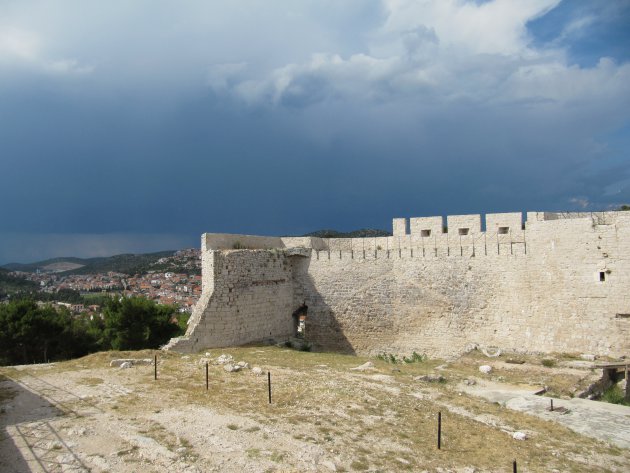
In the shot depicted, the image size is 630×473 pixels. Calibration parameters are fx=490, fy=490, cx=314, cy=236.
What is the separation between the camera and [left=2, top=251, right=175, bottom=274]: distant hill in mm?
72325

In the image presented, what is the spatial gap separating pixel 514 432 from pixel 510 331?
25.4 feet

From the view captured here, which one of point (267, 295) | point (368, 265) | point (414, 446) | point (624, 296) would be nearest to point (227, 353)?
point (267, 295)

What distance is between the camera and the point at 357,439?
768 cm

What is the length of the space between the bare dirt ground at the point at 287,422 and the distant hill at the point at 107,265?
58813 mm

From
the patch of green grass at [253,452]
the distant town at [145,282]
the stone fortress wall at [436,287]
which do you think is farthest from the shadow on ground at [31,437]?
the distant town at [145,282]

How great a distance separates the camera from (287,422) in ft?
27.0

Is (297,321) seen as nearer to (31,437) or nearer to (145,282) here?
(31,437)

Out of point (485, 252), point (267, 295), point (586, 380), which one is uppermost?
point (485, 252)

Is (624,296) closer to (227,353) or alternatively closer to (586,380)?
(586,380)

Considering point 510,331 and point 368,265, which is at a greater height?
point 368,265

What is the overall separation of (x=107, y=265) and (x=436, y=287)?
245 feet

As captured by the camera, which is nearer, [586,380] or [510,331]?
[586,380]

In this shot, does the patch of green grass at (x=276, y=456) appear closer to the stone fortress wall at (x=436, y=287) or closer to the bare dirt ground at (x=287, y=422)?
the bare dirt ground at (x=287, y=422)

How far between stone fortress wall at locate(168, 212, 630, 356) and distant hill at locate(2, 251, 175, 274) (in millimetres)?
52335
